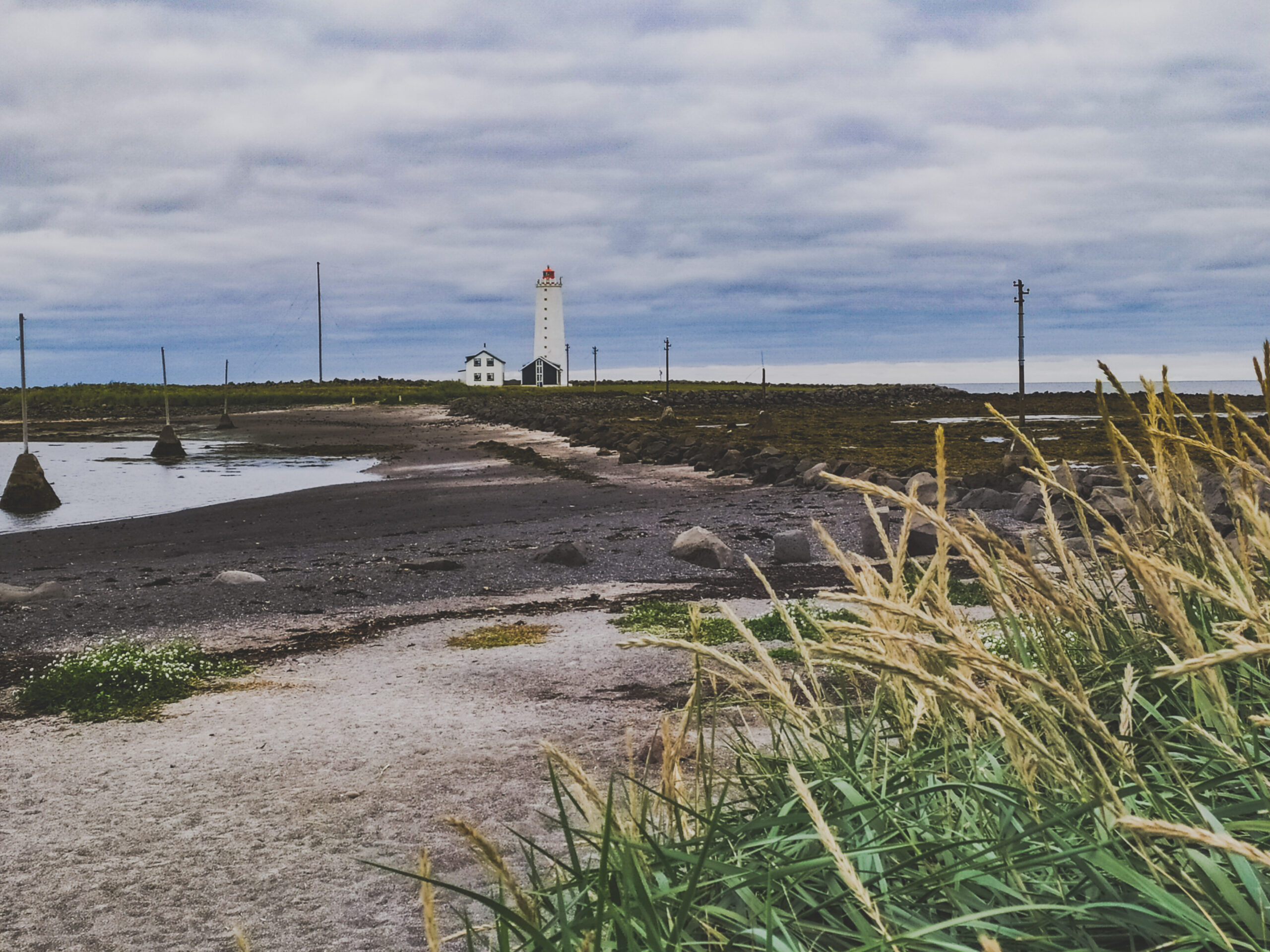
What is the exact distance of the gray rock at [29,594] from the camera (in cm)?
1066

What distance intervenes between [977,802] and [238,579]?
11.1 meters

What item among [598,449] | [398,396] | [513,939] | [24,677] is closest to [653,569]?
[24,677]

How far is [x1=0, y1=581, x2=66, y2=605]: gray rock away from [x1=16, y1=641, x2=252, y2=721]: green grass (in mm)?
3312

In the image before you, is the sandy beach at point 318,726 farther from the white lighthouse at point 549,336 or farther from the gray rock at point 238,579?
the white lighthouse at point 549,336

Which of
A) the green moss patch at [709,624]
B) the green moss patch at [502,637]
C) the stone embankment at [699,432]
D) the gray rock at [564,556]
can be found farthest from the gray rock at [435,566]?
the stone embankment at [699,432]

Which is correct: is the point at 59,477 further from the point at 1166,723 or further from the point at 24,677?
the point at 1166,723

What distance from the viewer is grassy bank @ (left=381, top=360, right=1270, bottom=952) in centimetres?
129

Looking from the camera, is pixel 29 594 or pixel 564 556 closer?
pixel 29 594

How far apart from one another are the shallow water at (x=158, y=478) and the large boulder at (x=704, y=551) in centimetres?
1352

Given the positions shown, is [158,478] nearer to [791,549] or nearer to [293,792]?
[791,549]

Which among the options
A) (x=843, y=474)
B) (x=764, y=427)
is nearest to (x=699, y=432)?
(x=764, y=427)

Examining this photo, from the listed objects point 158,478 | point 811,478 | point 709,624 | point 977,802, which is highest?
point 977,802

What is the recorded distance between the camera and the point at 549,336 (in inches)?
5113

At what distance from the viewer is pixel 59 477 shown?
31.2 metres
